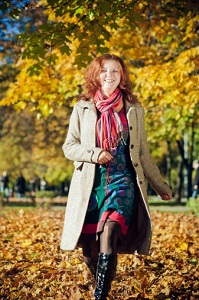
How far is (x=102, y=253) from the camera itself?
393 cm

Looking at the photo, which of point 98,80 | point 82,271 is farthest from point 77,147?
point 82,271

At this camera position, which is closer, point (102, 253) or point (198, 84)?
point (102, 253)

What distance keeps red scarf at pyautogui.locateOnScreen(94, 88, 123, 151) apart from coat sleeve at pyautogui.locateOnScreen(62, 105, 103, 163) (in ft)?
0.39

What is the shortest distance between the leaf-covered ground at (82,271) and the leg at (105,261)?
469mm

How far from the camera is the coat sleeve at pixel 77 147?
13.0ft

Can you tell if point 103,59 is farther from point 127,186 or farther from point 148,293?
point 148,293

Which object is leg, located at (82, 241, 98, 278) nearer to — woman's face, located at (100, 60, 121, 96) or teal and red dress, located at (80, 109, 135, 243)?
teal and red dress, located at (80, 109, 135, 243)

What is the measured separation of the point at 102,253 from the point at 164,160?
3897 centimetres

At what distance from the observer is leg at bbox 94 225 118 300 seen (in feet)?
12.8

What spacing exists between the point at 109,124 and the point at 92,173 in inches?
16.0

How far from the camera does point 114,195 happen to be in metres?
3.96

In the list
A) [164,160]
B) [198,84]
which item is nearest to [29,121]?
[164,160]

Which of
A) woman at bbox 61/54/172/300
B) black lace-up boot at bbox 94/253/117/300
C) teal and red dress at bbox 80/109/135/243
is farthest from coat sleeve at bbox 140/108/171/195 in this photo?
black lace-up boot at bbox 94/253/117/300

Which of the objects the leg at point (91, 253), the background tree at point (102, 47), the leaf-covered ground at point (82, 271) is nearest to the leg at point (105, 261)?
the leg at point (91, 253)
